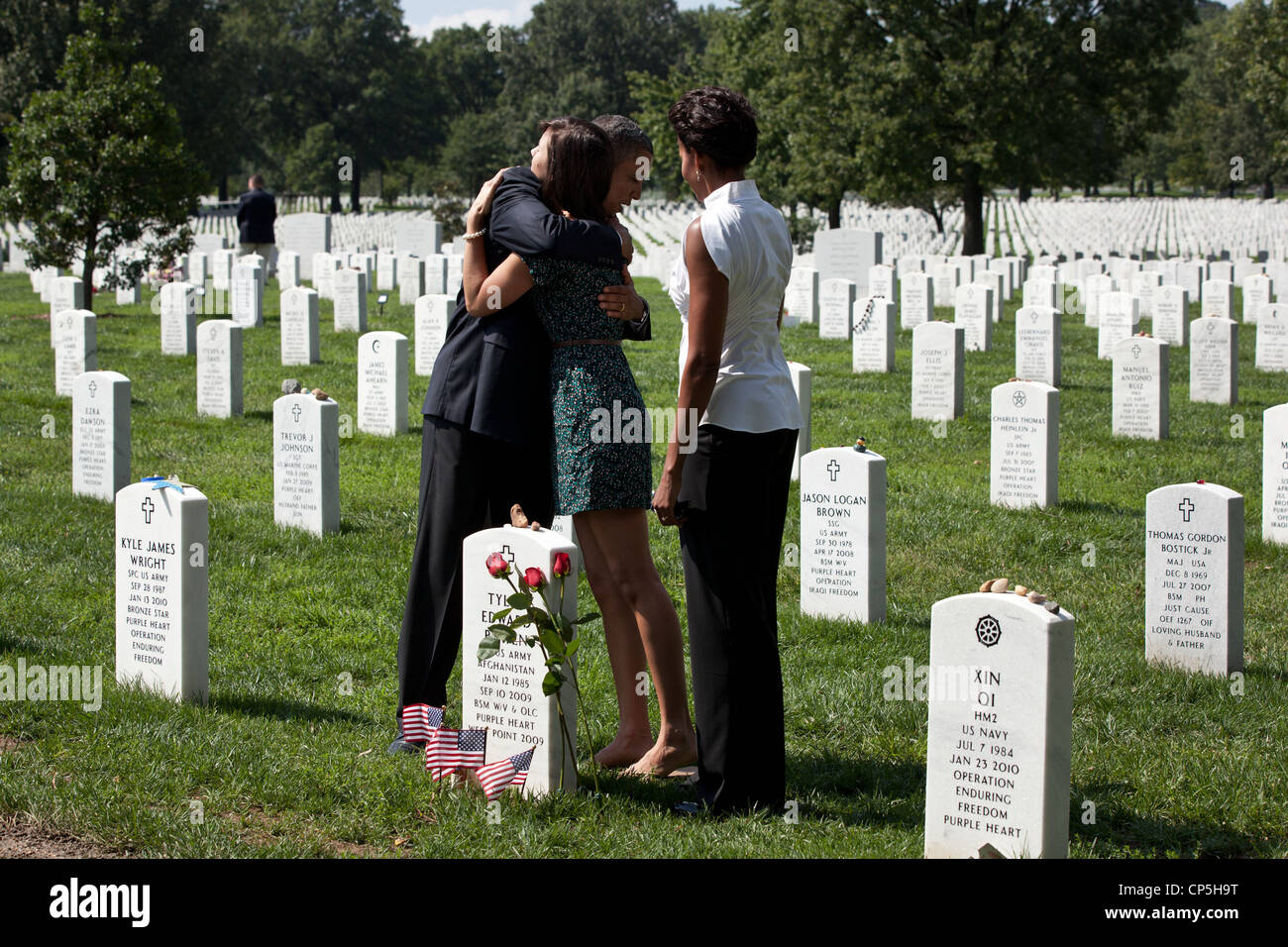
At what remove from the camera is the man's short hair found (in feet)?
14.8

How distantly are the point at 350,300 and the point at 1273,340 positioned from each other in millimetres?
11496

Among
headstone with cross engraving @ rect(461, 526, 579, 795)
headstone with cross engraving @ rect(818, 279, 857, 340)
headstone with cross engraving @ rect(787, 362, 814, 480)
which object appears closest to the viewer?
headstone with cross engraving @ rect(461, 526, 579, 795)

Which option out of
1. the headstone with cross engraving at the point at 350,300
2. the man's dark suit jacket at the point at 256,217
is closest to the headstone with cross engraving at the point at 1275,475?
the headstone with cross engraving at the point at 350,300

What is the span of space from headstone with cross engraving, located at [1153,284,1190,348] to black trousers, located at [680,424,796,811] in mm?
15063

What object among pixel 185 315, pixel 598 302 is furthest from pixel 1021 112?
pixel 598 302

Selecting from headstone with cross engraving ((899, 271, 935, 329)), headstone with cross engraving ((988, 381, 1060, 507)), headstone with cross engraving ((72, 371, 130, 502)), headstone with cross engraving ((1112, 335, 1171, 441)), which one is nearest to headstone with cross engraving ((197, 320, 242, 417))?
headstone with cross engraving ((72, 371, 130, 502))

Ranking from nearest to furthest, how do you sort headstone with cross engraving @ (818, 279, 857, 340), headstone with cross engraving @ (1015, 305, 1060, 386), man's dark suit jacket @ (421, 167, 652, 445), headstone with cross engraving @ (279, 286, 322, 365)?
man's dark suit jacket @ (421, 167, 652, 445)
headstone with cross engraving @ (1015, 305, 1060, 386)
headstone with cross engraving @ (279, 286, 322, 365)
headstone with cross engraving @ (818, 279, 857, 340)

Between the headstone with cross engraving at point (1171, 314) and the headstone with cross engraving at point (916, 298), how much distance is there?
290 centimetres

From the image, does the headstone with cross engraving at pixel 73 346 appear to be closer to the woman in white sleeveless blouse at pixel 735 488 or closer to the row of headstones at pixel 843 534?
the row of headstones at pixel 843 534

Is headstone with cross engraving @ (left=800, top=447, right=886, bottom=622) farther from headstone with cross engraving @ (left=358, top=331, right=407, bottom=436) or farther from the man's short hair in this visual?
headstone with cross engraving @ (left=358, top=331, right=407, bottom=436)

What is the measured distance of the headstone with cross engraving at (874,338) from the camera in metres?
15.4

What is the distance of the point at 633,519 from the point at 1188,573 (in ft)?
9.55

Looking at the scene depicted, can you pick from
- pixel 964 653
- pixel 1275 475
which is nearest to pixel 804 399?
pixel 1275 475

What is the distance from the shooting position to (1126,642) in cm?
637
